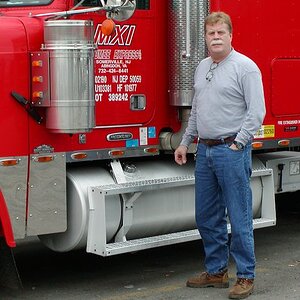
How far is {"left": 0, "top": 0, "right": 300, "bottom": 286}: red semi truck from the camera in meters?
5.97

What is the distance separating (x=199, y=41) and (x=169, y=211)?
1.38 metres

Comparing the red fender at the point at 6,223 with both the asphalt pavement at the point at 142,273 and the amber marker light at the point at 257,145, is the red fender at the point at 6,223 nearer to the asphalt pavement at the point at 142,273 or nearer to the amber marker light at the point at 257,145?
the asphalt pavement at the point at 142,273

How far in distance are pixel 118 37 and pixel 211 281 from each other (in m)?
2.04

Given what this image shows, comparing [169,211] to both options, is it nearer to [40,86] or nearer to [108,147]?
[108,147]

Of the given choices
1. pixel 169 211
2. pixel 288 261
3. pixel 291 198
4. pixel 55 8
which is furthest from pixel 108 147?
pixel 291 198

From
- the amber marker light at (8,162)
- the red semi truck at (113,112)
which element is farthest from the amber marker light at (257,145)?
the amber marker light at (8,162)

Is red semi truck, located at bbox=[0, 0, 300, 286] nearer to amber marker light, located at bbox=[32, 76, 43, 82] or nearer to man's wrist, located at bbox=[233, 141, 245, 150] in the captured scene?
amber marker light, located at bbox=[32, 76, 43, 82]

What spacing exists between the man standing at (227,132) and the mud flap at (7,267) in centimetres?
146

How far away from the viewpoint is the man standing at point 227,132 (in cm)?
608

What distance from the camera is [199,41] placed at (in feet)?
22.0

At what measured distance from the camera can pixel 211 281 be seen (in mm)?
6605

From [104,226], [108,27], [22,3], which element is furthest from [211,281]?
[22,3]

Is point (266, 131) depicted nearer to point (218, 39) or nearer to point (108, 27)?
point (218, 39)

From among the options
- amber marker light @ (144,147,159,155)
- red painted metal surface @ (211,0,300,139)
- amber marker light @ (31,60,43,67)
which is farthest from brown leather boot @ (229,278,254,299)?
amber marker light @ (31,60,43,67)
